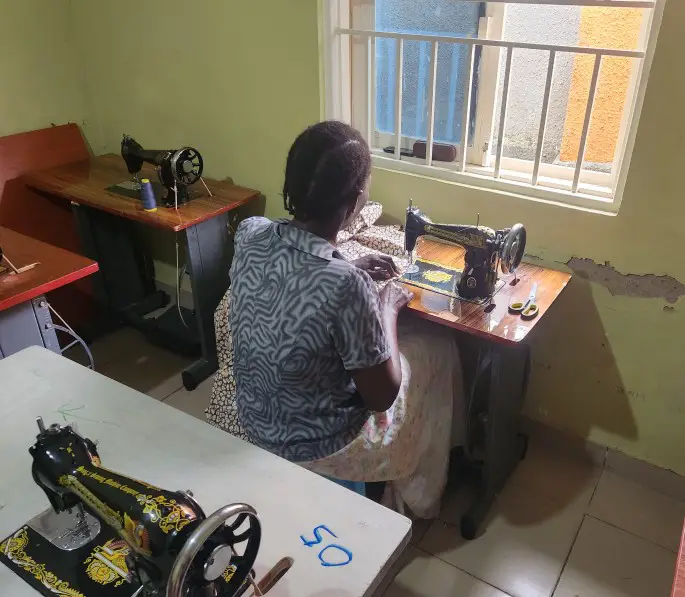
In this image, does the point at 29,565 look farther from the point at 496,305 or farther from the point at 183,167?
the point at 183,167

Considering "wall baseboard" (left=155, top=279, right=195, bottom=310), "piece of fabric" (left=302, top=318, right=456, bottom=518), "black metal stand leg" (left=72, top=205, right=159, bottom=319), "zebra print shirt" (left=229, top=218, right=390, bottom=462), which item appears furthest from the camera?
"wall baseboard" (left=155, top=279, right=195, bottom=310)

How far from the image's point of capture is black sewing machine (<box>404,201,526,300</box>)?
5.60ft

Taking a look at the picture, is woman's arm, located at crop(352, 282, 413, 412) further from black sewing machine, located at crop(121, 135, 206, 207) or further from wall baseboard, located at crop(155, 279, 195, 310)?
wall baseboard, located at crop(155, 279, 195, 310)

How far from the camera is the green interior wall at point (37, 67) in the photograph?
2.67 m

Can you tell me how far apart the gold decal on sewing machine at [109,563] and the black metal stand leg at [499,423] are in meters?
1.16

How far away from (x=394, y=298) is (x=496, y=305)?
0.33 metres

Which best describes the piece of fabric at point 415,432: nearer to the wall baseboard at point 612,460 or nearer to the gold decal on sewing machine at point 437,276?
the gold decal on sewing machine at point 437,276

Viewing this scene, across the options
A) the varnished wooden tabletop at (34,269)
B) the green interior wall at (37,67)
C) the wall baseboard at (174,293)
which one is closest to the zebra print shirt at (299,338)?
the varnished wooden tabletop at (34,269)

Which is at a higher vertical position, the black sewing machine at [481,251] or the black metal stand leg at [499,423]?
the black sewing machine at [481,251]

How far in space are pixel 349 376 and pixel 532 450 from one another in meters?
1.21

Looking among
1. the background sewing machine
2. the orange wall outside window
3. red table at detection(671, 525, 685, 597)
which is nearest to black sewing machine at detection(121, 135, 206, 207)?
the background sewing machine

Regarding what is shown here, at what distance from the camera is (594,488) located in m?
2.14

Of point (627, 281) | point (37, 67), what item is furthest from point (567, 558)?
point (37, 67)

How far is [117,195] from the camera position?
2488 millimetres
